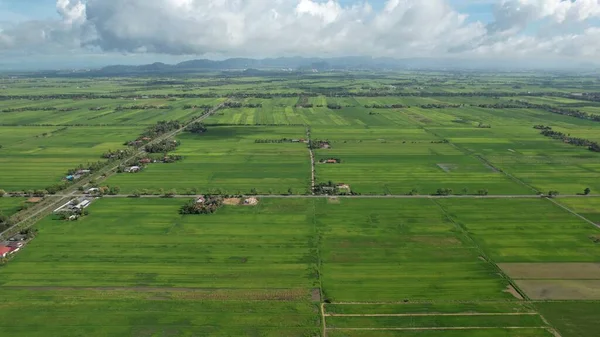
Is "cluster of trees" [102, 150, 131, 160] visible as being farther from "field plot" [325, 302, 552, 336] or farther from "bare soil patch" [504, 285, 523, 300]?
"bare soil patch" [504, 285, 523, 300]

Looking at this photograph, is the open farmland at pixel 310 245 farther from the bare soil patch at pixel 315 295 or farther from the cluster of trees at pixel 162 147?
the cluster of trees at pixel 162 147

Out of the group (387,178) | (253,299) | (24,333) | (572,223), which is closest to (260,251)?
(253,299)

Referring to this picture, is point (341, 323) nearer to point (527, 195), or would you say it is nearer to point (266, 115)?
point (527, 195)

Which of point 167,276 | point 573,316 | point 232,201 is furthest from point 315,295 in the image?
point 232,201

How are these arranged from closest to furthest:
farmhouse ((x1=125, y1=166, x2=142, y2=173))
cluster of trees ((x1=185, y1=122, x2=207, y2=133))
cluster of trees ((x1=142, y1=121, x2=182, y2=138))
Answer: farmhouse ((x1=125, y1=166, x2=142, y2=173)) → cluster of trees ((x1=142, y1=121, x2=182, y2=138)) → cluster of trees ((x1=185, y1=122, x2=207, y2=133))

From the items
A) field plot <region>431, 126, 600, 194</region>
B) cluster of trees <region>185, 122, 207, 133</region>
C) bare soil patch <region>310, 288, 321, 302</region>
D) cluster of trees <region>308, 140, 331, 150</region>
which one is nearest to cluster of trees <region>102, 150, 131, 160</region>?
cluster of trees <region>185, 122, 207, 133</region>

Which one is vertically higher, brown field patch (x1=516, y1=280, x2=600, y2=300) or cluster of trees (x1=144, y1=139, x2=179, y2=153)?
cluster of trees (x1=144, y1=139, x2=179, y2=153)

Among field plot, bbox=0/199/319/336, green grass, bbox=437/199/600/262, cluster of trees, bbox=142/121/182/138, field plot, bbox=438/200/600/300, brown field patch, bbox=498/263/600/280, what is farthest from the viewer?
cluster of trees, bbox=142/121/182/138

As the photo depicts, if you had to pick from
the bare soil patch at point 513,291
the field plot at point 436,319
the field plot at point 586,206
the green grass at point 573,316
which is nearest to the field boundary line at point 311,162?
the field plot at point 436,319

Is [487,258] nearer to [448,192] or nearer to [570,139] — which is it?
[448,192]
